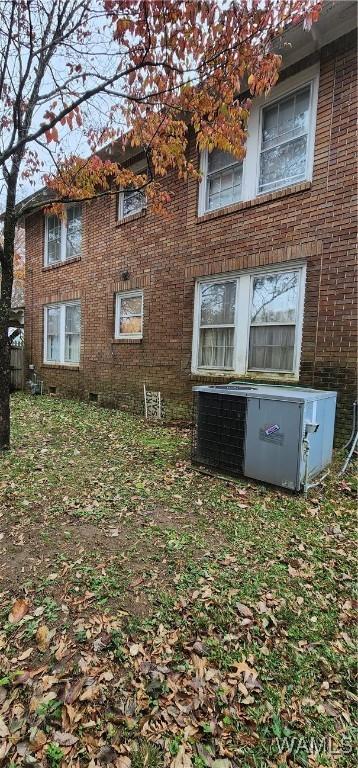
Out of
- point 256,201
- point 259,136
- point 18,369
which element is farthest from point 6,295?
point 18,369

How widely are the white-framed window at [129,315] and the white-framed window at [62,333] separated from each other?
6.05ft

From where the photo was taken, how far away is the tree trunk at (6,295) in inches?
201

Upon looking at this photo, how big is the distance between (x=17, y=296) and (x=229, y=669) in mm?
32914

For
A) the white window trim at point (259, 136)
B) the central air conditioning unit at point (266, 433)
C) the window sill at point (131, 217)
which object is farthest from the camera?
the window sill at point (131, 217)

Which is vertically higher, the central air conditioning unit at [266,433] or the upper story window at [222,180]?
the upper story window at [222,180]

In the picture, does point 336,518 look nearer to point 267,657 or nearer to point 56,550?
point 267,657

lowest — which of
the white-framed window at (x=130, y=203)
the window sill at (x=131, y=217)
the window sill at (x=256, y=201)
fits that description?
the window sill at (x=256, y=201)

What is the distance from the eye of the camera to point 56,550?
292cm

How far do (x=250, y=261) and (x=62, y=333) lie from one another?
6.74 m

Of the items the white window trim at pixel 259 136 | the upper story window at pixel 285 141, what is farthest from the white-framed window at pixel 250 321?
the upper story window at pixel 285 141

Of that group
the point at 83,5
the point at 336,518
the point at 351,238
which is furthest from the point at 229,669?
the point at 83,5

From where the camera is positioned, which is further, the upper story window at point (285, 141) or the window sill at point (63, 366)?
the window sill at point (63, 366)

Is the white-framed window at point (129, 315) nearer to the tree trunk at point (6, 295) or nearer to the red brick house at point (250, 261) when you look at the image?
the red brick house at point (250, 261)

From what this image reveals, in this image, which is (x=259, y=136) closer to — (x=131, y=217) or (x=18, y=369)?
(x=131, y=217)
